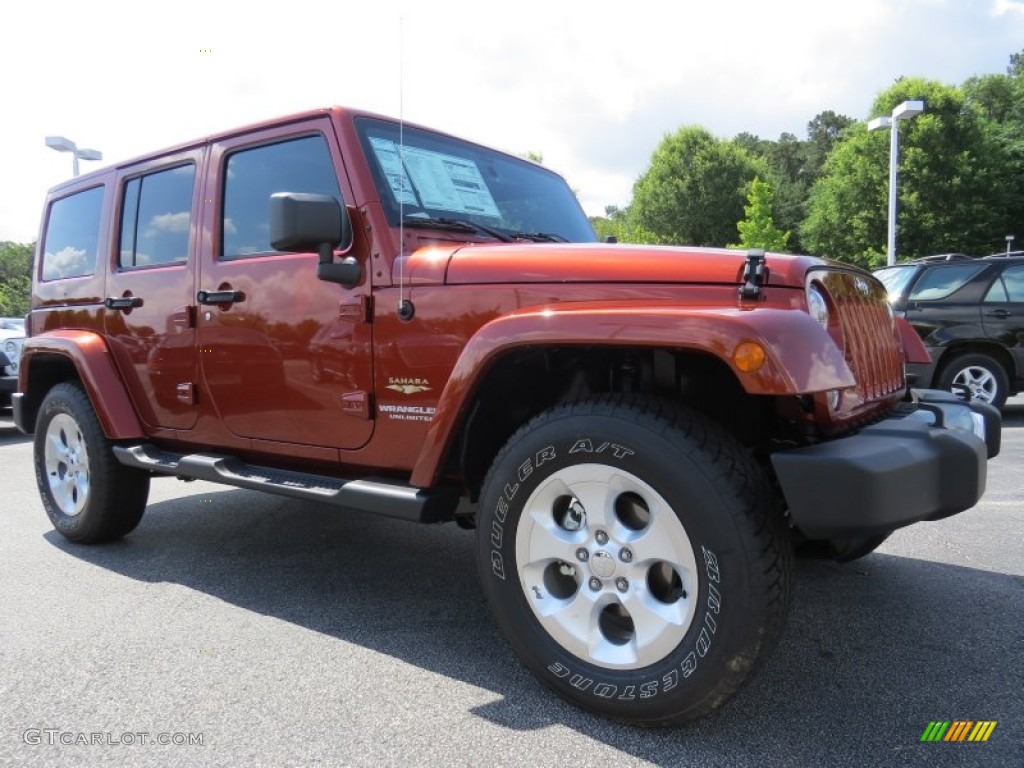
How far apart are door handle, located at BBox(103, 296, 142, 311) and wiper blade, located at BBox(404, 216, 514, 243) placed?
5.65 feet

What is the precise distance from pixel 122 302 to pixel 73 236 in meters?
0.94

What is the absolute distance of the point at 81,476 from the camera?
3986mm

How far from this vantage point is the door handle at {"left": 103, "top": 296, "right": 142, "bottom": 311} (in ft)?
12.0

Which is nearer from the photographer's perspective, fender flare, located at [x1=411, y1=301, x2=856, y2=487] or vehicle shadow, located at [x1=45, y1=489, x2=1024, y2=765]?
fender flare, located at [x1=411, y1=301, x2=856, y2=487]

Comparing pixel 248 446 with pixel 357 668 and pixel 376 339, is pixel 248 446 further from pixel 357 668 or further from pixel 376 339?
pixel 357 668

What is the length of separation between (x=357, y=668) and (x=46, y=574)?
79.9 inches

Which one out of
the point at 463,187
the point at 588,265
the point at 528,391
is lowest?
the point at 528,391

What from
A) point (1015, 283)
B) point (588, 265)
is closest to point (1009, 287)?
point (1015, 283)

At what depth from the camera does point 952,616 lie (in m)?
2.88

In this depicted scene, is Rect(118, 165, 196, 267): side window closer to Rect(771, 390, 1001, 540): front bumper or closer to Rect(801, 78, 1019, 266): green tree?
Rect(771, 390, 1001, 540): front bumper

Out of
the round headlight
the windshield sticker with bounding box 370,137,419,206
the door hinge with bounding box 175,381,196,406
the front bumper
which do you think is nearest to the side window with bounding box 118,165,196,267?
the door hinge with bounding box 175,381,196,406

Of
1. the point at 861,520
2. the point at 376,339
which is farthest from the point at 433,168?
the point at 861,520

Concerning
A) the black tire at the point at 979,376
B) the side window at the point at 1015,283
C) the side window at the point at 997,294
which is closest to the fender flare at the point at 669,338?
the black tire at the point at 979,376

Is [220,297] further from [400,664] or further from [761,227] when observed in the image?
[761,227]
